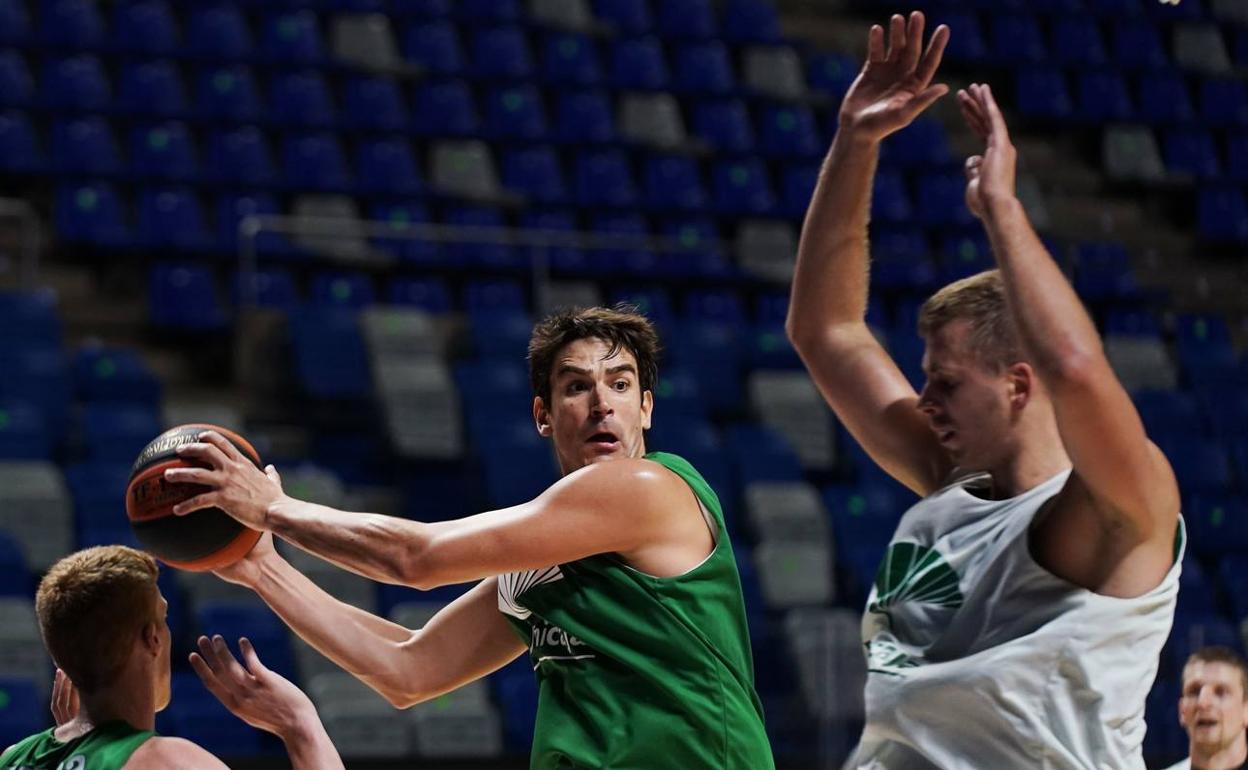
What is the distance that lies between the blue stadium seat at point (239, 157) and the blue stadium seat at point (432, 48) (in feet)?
5.91

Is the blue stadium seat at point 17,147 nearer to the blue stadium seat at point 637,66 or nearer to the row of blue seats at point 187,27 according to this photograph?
the row of blue seats at point 187,27

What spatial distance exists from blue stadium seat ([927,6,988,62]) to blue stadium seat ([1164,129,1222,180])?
171cm

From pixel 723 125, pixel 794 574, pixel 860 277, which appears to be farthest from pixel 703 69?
pixel 860 277

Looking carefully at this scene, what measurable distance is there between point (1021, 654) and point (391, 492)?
7464 mm

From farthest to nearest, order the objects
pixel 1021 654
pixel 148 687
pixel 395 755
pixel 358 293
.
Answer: pixel 358 293
pixel 395 755
pixel 148 687
pixel 1021 654

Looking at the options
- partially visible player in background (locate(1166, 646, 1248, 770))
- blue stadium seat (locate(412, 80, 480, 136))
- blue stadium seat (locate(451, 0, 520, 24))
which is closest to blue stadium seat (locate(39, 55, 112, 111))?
blue stadium seat (locate(412, 80, 480, 136))

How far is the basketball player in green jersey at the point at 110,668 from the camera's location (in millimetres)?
2836

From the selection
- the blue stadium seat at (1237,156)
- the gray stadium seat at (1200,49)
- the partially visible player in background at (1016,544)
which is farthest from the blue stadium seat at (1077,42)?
the partially visible player in background at (1016,544)

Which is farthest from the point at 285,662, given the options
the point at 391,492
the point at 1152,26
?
the point at 1152,26

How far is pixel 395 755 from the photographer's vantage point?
764cm

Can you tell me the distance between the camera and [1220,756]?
516 cm

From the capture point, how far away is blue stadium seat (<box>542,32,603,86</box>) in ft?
43.5

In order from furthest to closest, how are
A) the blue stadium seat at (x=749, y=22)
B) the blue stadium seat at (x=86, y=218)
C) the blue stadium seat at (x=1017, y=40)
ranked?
the blue stadium seat at (x=1017, y=40) < the blue stadium seat at (x=749, y=22) < the blue stadium seat at (x=86, y=218)

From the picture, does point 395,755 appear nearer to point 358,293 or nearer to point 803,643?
point 803,643
